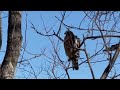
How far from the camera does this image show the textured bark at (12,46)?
3.92 m

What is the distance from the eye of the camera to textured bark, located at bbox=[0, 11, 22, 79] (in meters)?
3.92

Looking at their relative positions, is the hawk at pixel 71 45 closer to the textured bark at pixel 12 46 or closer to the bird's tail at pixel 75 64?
the bird's tail at pixel 75 64

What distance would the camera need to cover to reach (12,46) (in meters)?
4.17

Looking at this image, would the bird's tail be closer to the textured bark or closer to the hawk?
the hawk

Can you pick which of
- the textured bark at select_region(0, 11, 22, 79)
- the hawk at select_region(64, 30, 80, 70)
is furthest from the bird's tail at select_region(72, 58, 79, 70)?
the textured bark at select_region(0, 11, 22, 79)

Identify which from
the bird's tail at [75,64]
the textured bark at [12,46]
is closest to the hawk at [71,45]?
the bird's tail at [75,64]

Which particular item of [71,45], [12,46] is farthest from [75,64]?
[12,46]

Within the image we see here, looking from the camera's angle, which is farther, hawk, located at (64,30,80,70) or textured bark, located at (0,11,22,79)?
hawk, located at (64,30,80,70)

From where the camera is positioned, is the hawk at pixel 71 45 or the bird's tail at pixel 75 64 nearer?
the bird's tail at pixel 75 64
